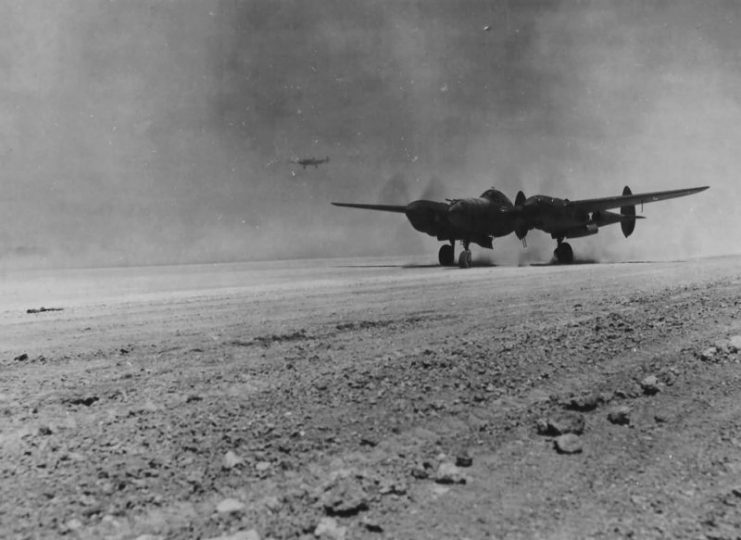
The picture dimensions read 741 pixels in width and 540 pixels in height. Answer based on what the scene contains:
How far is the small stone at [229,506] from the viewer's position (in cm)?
279

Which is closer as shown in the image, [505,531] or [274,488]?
[505,531]

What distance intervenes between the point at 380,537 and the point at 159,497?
1.27m

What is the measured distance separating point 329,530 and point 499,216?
28.7 metres

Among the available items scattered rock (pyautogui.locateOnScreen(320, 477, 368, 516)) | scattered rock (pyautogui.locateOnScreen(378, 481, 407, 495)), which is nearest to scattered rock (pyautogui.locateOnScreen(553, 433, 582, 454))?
scattered rock (pyautogui.locateOnScreen(378, 481, 407, 495))

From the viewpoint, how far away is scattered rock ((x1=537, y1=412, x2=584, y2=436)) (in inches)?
149

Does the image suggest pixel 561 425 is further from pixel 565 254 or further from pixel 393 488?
pixel 565 254

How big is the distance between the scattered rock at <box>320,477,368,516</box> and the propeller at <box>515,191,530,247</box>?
29.0 m

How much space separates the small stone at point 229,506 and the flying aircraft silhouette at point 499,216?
25.9 metres

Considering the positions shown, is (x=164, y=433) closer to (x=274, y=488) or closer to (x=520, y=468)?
(x=274, y=488)

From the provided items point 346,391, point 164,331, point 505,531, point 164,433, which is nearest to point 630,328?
point 346,391

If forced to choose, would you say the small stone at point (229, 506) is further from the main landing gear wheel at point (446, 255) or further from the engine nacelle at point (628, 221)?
the engine nacelle at point (628, 221)

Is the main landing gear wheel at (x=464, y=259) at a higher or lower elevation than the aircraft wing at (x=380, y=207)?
lower

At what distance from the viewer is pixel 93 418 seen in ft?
13.3

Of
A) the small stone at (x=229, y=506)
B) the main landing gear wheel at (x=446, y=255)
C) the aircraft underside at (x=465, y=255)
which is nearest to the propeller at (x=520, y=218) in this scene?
the aircraft underside at (x=465, y=255)
